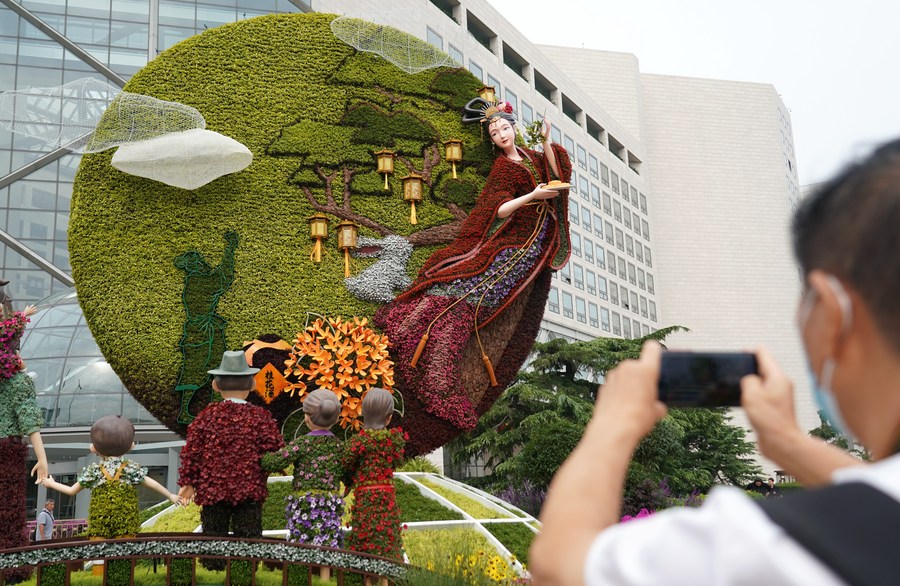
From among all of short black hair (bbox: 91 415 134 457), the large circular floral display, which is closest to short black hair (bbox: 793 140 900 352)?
short black hair (bbox: 91 415 134 457)

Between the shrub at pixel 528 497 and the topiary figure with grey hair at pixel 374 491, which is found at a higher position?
the topiary figure with grey hair at pixel 374 491

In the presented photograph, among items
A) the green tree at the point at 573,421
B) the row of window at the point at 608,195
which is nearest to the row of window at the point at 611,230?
the row of window at the point at 608,195

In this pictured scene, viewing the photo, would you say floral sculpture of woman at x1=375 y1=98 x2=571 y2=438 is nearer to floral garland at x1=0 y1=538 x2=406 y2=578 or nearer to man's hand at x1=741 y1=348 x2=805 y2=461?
floral garland at x1=0 y1=538 x2=406 y2=578

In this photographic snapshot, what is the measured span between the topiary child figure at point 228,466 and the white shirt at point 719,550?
782cm

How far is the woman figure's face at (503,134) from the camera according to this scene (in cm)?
1207

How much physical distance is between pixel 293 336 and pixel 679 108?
47.1m

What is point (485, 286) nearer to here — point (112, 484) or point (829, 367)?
point (112, 484)

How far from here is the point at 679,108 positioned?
5322 centimetres

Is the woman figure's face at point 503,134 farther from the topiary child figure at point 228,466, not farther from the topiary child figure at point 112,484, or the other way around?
the topiary child figure at point 112,484

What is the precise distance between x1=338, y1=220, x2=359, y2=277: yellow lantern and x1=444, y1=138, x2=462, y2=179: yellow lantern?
1.86m

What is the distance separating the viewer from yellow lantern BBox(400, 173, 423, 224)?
38.9 ft

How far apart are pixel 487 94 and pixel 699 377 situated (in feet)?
39.9

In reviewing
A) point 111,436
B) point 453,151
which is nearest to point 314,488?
point 111,436

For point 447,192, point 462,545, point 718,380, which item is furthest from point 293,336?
point 718,380
